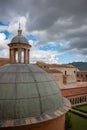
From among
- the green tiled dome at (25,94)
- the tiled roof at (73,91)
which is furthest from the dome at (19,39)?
the tiled roof at (73,91)

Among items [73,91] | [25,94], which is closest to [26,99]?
[25,94]

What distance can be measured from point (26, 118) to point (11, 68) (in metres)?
2.88

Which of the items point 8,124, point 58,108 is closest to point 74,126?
point 58,108

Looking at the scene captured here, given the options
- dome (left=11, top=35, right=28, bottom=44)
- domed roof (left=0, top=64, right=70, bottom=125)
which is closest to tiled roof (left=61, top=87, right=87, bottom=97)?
domed roof (left=0, top=64, right=70, bottom=125)

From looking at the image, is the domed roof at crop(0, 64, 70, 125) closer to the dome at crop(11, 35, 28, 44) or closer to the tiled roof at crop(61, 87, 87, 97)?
the dome at crop(11, 35, 28, 44)

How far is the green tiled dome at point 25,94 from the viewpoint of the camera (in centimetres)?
727

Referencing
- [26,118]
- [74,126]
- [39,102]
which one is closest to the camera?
[26,118]

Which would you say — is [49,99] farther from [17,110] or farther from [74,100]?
[74,100]

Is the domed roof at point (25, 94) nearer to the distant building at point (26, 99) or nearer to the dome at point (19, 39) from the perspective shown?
the distant building at point (26, 99)

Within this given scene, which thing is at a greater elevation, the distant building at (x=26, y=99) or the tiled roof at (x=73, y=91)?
the distant building at (x=26, y=99)

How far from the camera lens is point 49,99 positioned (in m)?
8.22

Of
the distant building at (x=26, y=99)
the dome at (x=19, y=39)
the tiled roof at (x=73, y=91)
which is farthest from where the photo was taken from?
the tiled roof at (x=73, y=91)

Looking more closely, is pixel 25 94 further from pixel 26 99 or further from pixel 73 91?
pixel 73 91

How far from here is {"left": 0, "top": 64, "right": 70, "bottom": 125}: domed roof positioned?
7.26 m
